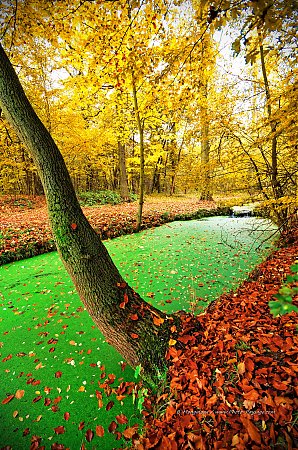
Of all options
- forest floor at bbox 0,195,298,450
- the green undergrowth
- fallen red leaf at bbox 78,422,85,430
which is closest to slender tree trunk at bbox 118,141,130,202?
the green undergrowth

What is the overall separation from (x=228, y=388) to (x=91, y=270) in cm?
137

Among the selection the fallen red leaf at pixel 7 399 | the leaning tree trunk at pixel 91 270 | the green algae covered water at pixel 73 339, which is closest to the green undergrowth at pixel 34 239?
the green algae covered water at pixel 73 339

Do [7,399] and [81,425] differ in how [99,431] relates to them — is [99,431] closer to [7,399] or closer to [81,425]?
[81,425]

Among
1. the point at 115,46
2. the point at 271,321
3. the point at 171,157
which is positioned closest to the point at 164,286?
the point at 271,321

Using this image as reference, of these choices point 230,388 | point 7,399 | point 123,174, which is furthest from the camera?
point 123,174

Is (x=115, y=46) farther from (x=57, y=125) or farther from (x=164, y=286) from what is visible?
(x=57, y=125)

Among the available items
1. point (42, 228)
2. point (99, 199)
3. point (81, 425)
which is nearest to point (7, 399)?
point (81, 425)

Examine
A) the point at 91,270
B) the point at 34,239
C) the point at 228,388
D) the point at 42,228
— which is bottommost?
the point at 228,388

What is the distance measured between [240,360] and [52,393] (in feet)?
5.59

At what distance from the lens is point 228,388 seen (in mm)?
1531

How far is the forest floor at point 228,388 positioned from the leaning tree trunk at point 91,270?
0.22m

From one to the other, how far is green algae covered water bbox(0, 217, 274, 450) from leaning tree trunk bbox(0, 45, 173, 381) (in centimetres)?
46

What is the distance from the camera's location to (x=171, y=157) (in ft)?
70.0

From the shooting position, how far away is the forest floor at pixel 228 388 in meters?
1.27
